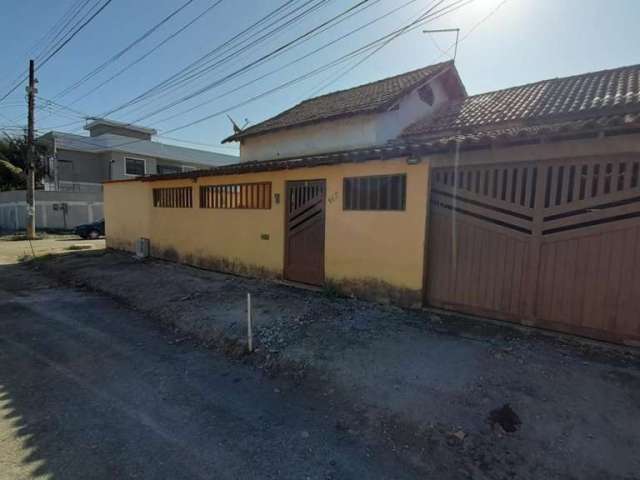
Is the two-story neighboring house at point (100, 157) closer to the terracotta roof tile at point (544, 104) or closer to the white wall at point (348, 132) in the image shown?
the white wall at point (348, 132)

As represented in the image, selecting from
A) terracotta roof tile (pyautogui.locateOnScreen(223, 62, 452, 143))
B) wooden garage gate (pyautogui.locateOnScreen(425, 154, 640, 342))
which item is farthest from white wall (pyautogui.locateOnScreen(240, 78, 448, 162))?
wooden garage gate (pyautogui.locateOnScreen(425, 154, 640, 342))

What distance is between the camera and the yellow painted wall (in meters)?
5.96

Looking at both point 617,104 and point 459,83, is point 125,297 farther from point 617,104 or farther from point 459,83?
point 459,83

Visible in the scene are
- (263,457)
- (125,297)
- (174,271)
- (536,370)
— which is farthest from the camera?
(174,271)

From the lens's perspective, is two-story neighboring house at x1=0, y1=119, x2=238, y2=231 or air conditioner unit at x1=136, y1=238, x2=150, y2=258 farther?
two-story neighboring house at x1=0, y1=119, x2=238, y2=231

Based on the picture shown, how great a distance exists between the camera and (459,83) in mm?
12086

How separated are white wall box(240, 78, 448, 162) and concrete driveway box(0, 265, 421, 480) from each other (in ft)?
24.6

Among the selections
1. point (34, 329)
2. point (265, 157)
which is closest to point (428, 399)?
point (34, 329)

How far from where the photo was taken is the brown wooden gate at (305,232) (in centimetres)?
739

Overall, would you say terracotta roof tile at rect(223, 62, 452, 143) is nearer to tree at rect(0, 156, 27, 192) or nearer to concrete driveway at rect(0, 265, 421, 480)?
concrete driveway at rect(0, 265, 421, 480)

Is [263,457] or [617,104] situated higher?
[617,104]

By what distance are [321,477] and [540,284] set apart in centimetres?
418

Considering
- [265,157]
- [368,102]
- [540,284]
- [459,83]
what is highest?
[459,83]

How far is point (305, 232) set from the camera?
7.69 metres
